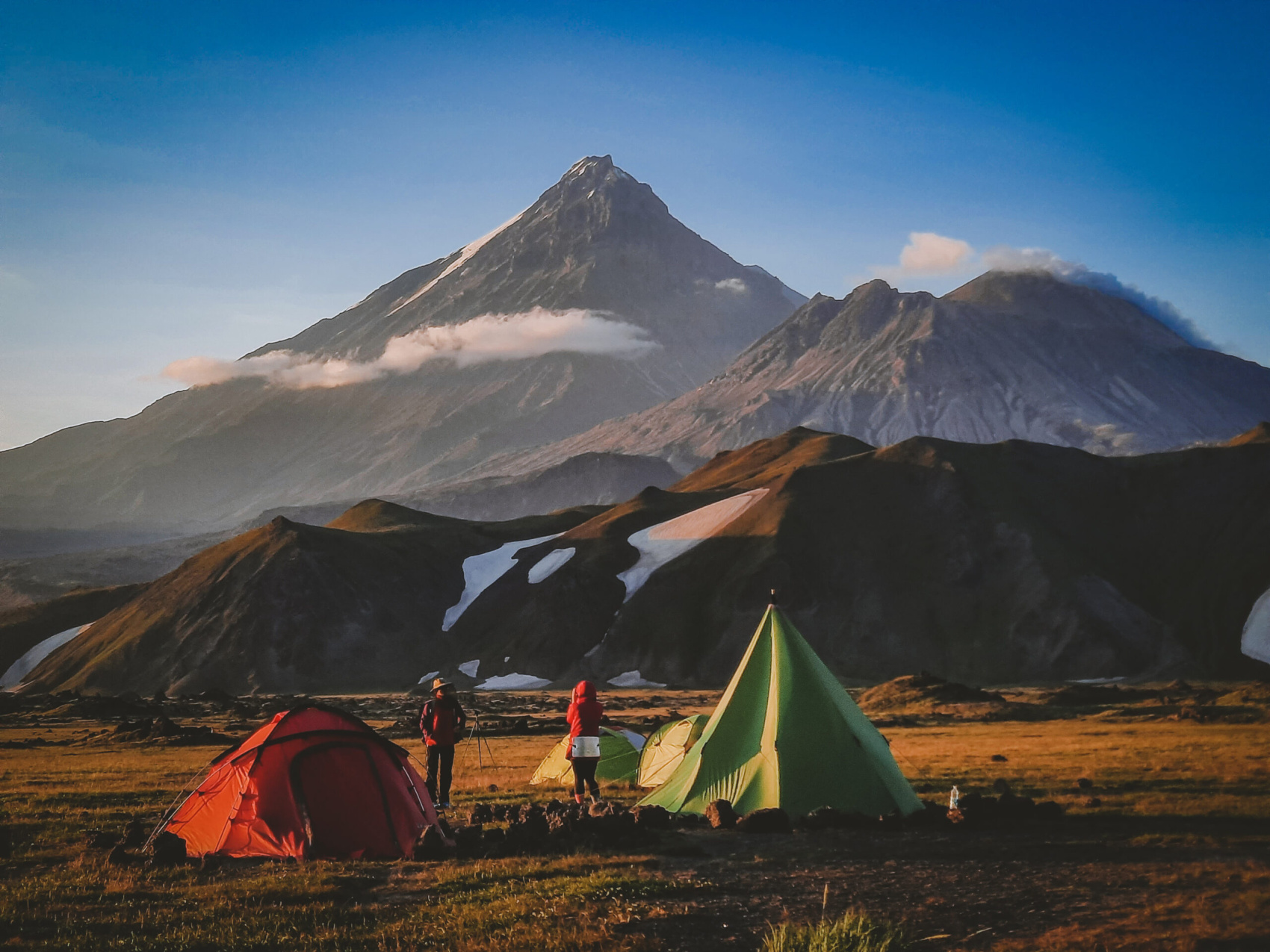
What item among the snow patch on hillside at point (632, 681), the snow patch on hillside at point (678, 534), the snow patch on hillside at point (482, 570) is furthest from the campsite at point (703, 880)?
the snow patch on hillside at point (482, 570)

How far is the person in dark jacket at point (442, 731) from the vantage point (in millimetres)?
19969

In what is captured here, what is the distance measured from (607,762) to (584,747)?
7.97 m

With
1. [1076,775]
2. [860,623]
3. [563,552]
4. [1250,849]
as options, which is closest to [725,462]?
[563,552]

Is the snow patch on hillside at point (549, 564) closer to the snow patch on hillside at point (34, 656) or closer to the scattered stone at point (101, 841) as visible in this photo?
the snow patch on hillside at point (34, 656)

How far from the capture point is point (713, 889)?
1253 cm

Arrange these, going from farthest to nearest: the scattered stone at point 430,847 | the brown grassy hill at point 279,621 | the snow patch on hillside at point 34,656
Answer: the snow patch on hillside at point 34,656
the brown grassy hill at point 279,621
the scattered stone at point 430,847

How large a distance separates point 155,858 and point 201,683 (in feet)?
285

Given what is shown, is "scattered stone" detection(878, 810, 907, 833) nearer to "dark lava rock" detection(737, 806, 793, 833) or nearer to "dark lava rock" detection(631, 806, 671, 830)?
"dark lava rock" detection(737, 806, 793, 833)

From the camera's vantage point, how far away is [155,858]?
14430 mm

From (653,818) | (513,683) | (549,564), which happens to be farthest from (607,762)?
(549,564)

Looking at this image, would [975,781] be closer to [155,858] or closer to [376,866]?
[376,866]

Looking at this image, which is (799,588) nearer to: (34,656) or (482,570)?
(482,570)

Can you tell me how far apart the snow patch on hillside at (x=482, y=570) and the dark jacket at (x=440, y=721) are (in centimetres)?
8830

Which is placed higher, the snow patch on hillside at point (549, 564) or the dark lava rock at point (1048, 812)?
the snow patch on hillside at point (549, 564)
